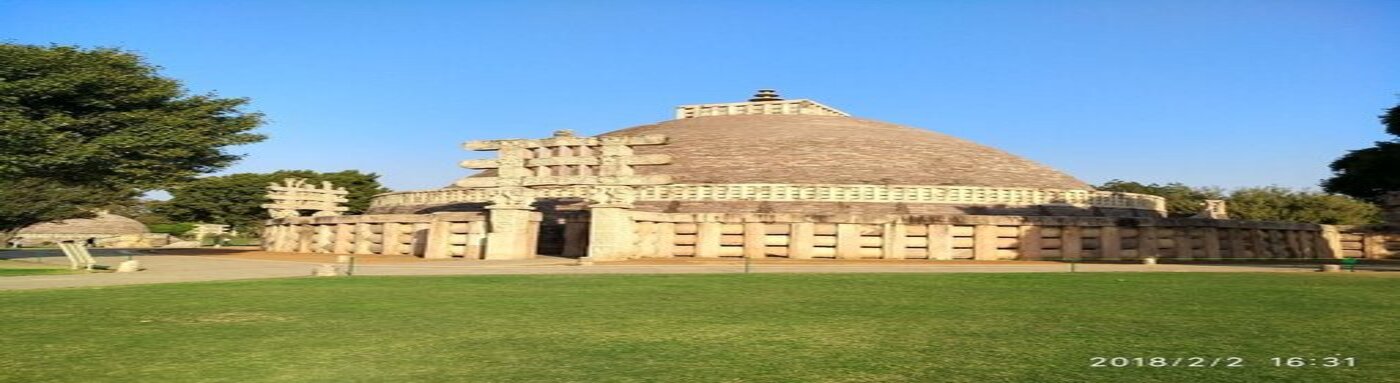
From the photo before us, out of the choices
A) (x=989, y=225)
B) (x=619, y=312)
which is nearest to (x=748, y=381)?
(x=619, y=312)

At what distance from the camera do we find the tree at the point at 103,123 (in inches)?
898

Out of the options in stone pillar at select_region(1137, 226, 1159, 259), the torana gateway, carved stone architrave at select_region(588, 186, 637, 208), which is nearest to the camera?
the torana gateway

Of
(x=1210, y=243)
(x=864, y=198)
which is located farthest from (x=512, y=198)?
(x=1210, y=243)

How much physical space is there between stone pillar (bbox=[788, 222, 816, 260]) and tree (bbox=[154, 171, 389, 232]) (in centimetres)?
5596

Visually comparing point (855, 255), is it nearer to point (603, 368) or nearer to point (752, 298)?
point (752, 298)

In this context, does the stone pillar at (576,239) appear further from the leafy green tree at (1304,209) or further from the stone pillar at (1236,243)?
the leafy green tree at (1304,209)

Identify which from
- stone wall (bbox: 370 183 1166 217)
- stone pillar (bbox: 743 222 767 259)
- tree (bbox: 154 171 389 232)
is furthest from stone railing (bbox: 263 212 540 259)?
tree (bbox: 154 171 389 232)

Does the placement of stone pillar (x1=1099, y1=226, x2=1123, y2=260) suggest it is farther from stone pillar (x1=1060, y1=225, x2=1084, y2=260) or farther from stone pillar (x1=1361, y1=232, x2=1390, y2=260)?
stone pillar (x1=1361, y1=232, x2=1390, y2=260)

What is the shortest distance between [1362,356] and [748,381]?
198 inches

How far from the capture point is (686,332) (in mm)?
8031

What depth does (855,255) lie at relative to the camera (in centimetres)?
2570

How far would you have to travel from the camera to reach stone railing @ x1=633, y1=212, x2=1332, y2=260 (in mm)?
25656

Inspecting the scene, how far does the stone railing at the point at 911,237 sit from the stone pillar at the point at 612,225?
0.57 m
